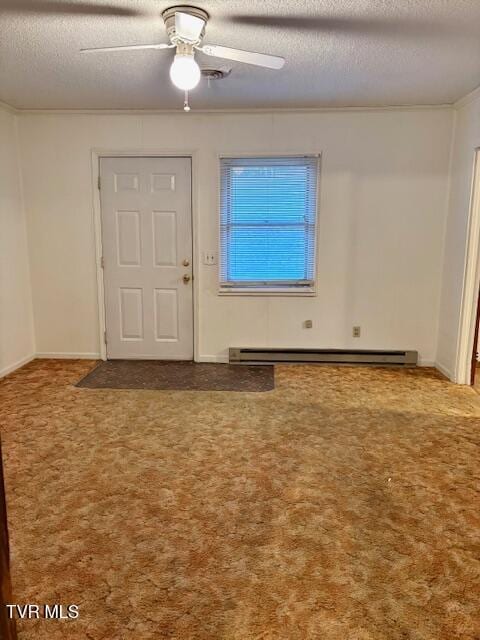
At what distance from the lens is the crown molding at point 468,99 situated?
3.70 m

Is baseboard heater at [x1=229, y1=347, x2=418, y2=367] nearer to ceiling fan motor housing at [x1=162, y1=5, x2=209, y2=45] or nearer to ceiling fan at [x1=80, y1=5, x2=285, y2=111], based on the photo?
ceiling fan at [x1=80, y1=5, x2=285, y2=111]

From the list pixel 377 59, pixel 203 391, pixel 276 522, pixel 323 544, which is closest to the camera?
pixel 323 544

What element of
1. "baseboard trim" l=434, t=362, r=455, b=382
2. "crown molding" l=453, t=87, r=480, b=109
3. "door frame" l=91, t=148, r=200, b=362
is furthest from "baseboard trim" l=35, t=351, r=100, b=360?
"crown molding" l=453, t=87, r=480, b=109

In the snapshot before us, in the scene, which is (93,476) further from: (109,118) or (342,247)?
(109,118)

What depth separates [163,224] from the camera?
461cm

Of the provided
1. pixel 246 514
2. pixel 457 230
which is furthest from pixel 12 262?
pixel 457 230

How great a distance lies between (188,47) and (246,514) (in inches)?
95.4

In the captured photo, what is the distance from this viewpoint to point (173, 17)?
2.34m

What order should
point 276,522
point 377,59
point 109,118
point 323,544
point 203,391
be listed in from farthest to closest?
1. point 109,118
2. point 203,391
3. point 377,59
4. point 276,522
5. point 323,544

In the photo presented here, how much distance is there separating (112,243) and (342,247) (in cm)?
228

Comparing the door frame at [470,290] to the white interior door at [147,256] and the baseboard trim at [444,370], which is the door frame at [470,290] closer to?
the baseboard trim at [444,370]

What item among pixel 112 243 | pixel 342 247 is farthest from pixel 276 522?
pixel 112 243

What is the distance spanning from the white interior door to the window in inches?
16.4

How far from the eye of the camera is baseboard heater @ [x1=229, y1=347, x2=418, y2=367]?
15.2ft
